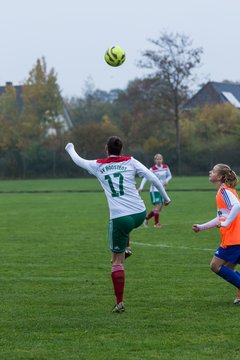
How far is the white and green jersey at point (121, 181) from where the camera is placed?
8.82 meters

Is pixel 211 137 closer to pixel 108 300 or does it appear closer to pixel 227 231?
pixel 108 300

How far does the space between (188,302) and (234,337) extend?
188 cm

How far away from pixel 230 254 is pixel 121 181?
1.54m

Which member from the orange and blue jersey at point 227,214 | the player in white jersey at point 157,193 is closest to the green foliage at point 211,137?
the player in white jersey at point 157,193

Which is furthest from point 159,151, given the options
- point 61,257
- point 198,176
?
point 61,257

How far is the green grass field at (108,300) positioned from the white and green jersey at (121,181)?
3.78 feet

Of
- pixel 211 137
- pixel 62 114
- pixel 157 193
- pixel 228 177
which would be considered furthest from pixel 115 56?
pixel 62 114

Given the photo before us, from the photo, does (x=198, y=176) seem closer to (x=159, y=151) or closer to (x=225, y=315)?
(x=159, y=151)

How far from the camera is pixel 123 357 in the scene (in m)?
6.64

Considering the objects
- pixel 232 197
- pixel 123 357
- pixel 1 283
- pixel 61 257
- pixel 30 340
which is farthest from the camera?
pixel 61 257

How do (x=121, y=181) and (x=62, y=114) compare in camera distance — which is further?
(x=62, y=114)

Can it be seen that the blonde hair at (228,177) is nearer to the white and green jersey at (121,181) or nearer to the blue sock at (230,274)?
the white and green jersey at (121,181)

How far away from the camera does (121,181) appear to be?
29.1 ft

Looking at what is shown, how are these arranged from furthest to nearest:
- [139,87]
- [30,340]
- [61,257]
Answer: [139,87], [61,257], [30,340]
